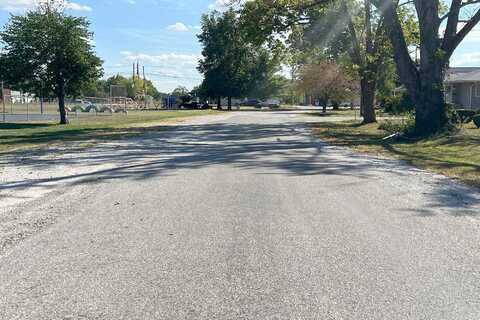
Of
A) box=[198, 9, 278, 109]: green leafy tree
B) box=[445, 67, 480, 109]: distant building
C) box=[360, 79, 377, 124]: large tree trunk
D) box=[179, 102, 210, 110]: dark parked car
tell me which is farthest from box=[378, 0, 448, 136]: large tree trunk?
box=[179, 102, 210, 110]: dark parked car

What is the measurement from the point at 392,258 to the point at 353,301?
1327 millimetres

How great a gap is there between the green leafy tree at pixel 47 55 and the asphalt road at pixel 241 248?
73.3ft

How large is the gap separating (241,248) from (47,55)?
28.8 meters

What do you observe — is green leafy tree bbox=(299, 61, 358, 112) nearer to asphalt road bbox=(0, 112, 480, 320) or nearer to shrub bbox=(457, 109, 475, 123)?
shrub bbox=(457, 109, 475, 123)

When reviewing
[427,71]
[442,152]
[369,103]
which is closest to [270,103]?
[369,103]

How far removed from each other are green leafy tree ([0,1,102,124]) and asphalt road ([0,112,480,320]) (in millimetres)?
22334

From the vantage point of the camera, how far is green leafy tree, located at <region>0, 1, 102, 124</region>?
30.8 m

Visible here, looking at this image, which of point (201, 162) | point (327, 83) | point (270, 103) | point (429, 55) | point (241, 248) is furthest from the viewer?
point (270, 103)

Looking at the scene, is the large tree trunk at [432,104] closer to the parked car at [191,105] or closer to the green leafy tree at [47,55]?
the green leafy tree at [47,55]

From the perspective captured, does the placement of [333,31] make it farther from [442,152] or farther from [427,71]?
[442,152]

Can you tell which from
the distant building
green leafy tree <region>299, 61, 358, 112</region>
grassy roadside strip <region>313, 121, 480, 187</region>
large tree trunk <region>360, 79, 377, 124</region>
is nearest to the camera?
grassy roadside strip <region>313, 121, 480, 187</region>

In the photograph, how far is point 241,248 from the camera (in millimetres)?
5848

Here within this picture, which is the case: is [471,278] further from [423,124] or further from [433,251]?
[423,124]

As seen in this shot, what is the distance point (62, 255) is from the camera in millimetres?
5621
